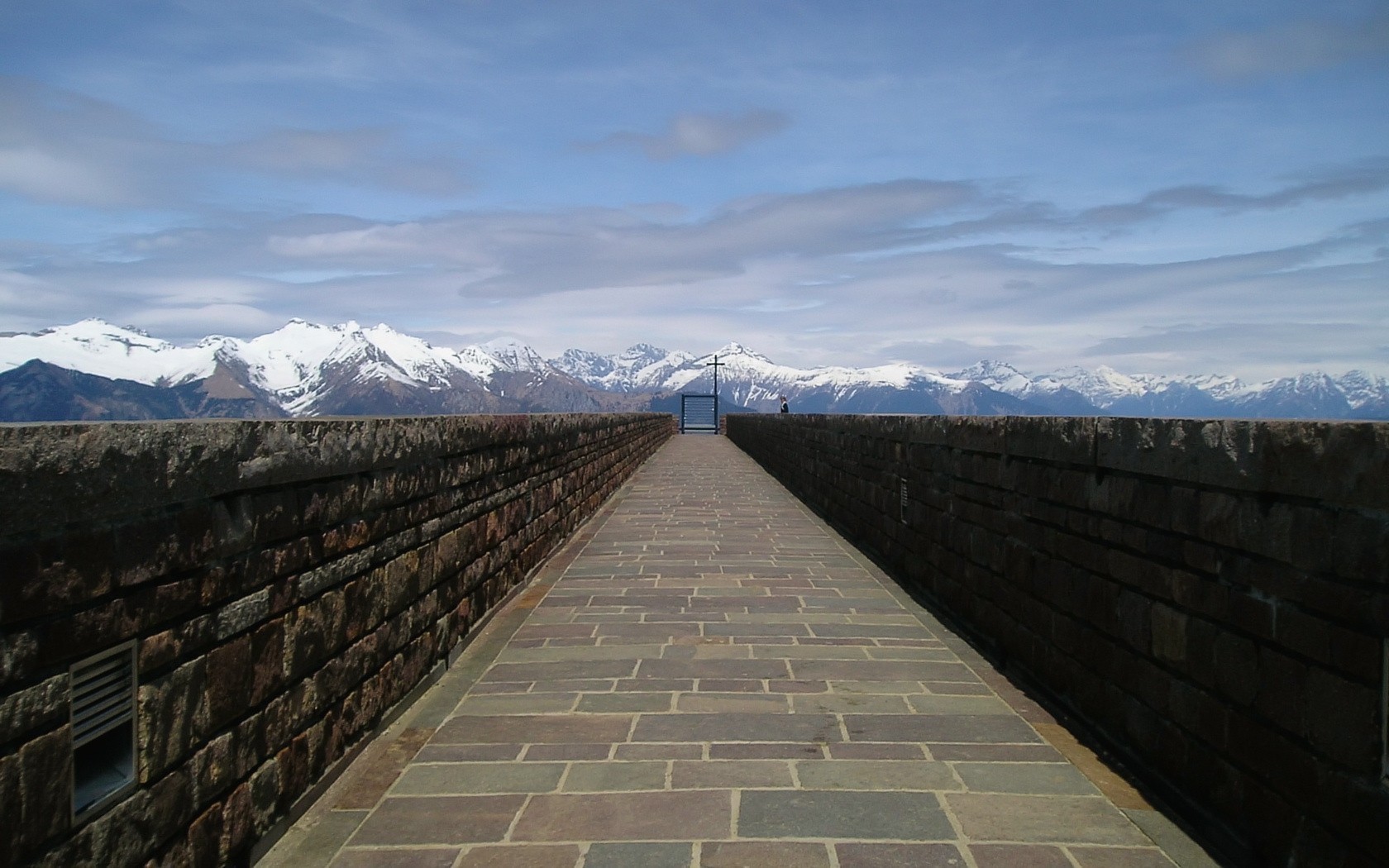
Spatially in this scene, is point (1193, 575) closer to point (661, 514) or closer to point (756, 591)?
point (756, 591)

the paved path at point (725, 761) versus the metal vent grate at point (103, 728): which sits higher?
the metal vent grate at point (103, 728)

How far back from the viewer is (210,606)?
2816mm

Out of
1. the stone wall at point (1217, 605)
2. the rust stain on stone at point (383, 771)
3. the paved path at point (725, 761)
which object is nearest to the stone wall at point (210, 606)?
the rust stain on stone at point (383, 771)

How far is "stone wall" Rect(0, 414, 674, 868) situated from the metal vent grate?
0.04 metres

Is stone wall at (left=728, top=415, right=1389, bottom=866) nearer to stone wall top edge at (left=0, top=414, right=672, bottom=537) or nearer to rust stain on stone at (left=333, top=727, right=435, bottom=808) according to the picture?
rust stain on stone at (left=333, top=727, right=435, bottom=808)

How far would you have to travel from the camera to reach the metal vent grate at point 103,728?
2.21 metres

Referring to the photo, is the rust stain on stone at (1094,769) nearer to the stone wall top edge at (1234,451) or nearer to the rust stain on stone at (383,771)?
the stone wall top edge at (1234,451)

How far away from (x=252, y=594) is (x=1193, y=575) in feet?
10.8

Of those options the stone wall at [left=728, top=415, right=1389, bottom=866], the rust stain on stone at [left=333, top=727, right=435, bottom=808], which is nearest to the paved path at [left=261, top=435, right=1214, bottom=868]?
the rust stain on stone at [left=333, top=727, right=435, bottom=808]

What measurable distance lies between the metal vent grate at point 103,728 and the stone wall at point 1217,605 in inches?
126

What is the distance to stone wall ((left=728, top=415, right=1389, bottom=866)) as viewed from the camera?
2.55m

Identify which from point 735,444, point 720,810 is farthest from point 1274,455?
point 735,444

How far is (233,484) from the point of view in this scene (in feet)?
9.62

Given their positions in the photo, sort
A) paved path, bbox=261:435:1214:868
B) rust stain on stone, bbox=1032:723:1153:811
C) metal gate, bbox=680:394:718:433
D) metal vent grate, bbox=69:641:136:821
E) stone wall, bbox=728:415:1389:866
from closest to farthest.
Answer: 1. metal vent grate, bbox=69:641:136:821
2. stone wall, bbox=728:415:1389:866
3. paved path, bbox=261:435:1214:868
4. rust stain on stone, bbox=1032:723:1153:811
5. metal gate, bbox=680:394:718:433
